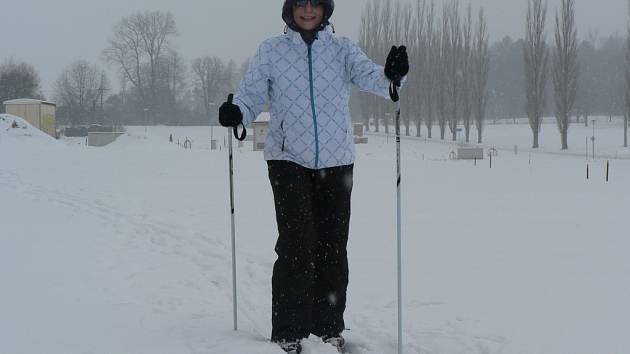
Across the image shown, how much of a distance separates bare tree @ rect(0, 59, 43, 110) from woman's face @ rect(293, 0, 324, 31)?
51.1 m

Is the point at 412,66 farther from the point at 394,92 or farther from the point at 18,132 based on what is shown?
the point at 394,92

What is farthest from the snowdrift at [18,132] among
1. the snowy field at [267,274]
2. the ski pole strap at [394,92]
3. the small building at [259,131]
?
the ski pole strap at [394,92]

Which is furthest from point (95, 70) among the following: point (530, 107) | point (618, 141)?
point (618, 141)

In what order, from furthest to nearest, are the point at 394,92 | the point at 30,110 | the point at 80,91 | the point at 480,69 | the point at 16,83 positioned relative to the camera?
1. the point at 80,91
2. the point at 16,83
3. the point at 480,69
4. the point at 30,110
5. the point at 394,92

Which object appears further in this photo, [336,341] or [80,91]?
[80,91]

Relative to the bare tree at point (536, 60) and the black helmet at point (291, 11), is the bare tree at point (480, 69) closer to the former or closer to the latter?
the bare tree at point (536, 60)

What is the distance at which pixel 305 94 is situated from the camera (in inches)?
106

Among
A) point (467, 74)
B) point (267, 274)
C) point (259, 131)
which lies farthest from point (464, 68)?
point (267, 274)

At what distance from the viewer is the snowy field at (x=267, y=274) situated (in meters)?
2.86

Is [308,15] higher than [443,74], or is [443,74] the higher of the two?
[443,74]

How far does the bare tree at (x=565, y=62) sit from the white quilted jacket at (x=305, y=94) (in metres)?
35.5

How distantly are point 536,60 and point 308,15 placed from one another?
3736 centimetres

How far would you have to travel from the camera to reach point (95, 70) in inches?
2557

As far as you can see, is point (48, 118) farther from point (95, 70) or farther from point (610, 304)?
point (610, 304)
